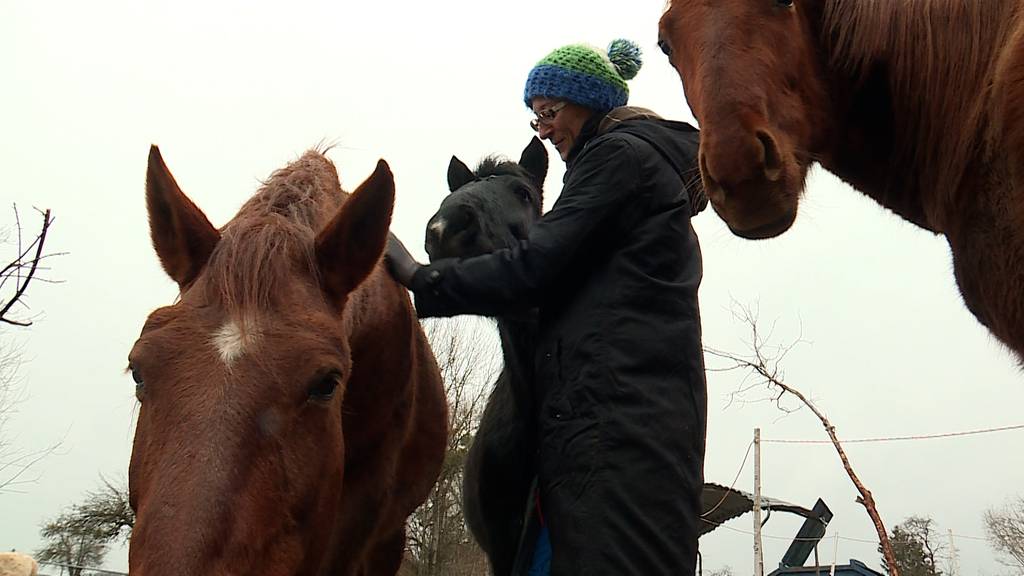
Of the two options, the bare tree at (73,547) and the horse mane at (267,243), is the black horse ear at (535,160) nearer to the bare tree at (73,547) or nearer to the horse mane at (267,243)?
the horse mane at (267,243)

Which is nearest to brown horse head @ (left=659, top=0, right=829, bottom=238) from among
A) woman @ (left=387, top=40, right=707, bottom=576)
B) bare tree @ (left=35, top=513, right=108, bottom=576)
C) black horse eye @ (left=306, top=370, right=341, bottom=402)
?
woman @ (left=387, top=40, right=707, bottom=576)

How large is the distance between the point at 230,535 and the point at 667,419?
128cm

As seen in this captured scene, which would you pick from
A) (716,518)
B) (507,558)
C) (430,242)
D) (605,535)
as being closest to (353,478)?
(507,558)

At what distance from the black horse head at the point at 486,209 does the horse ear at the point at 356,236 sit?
0.52 metres

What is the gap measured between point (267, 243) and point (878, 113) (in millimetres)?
2133

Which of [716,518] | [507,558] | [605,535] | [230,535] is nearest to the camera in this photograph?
[230,535]

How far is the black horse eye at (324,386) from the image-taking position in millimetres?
2184

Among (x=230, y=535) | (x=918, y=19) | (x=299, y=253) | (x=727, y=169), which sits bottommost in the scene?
(x=230, y=535)

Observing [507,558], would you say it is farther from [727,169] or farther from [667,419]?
[727,169]

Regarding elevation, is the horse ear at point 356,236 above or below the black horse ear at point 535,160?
below

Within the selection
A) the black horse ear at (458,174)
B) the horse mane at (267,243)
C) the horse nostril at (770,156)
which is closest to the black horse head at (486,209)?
the black horse ear at (458,174)

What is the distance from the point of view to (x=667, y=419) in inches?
93.4

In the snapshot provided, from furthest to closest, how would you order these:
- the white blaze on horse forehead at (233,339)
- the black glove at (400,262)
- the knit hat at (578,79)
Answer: the knit hat at (578,79)
the black glove at (400,262)
the white blaze on horse forehead at (233,339)

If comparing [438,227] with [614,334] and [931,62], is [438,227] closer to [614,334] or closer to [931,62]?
[614,334]
